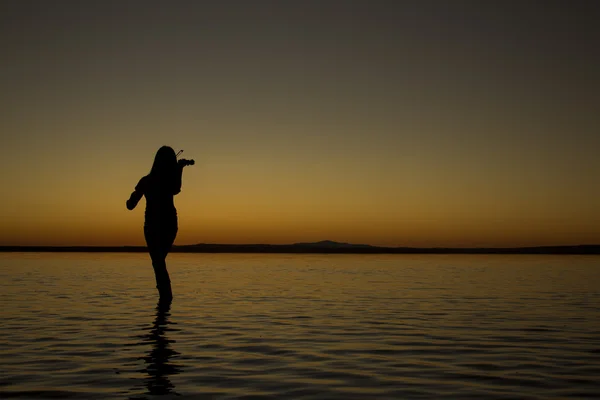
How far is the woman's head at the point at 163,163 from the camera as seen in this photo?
1742 cm

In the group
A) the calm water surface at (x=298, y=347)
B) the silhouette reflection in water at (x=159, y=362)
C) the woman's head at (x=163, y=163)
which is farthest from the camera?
the woman's head at (x=163, y=163)

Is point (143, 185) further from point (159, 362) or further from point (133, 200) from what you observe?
point (159, 362)

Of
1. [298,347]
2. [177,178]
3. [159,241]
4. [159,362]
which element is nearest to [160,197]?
[177,178]

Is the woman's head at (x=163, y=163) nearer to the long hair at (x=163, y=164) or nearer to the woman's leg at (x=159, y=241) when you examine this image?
the long hair at (x=163, y=164)

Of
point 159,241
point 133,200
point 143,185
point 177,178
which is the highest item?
point 177,178

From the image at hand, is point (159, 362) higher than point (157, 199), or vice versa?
point (157, 199)

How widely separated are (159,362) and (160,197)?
699 cm

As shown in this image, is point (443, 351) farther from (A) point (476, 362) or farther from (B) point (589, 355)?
(B) point (589, 355)

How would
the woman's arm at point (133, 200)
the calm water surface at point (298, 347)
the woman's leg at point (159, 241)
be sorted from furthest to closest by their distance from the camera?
the woman's leg at point (159, 241), the woman's arm at point (133, 200), the calm water surface at point (298, 347)

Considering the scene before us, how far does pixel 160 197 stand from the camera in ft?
→ 57.2

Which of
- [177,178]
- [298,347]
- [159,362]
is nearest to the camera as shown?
[159,362]

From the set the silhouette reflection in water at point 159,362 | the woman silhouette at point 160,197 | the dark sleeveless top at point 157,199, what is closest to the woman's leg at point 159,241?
the woman silhouette at point 160,197

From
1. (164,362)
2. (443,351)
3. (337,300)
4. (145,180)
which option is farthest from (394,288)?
(164,362)

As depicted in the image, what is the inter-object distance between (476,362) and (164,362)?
196 inches
